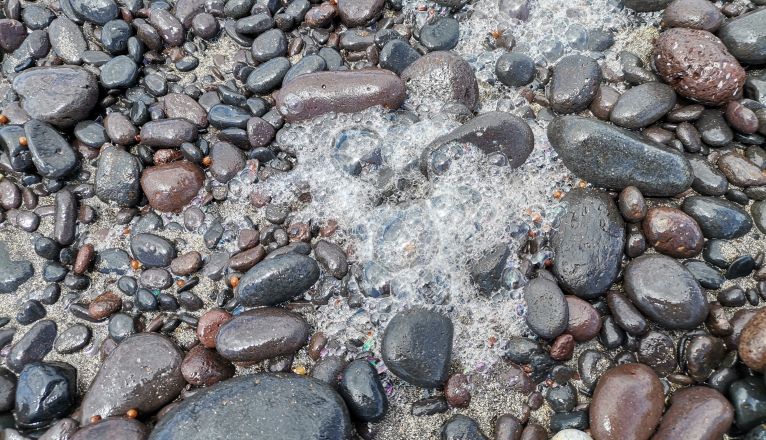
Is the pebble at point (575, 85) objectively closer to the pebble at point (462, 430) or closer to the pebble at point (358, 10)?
the pebble at point (358, 10)

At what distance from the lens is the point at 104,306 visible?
3.46 meters

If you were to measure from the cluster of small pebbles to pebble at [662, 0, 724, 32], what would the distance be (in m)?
→ 0.01

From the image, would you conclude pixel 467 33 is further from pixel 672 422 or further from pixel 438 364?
pixel 672 422

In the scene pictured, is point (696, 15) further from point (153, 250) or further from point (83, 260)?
point (83, 260)

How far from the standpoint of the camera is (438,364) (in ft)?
10.3

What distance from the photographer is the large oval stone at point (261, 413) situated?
285 cm

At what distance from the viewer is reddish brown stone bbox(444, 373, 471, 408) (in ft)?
10.5

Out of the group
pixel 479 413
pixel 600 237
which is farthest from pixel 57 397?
pixel 600 237

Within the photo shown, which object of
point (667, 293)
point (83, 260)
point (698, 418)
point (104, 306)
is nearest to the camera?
point (698, 418)

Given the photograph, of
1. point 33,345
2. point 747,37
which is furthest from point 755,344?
point 33,345

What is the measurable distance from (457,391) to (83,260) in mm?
2631

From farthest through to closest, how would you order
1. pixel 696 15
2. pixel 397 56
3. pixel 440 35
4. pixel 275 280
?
pixel 440 35, pixel 397 56, pixel 696 15, pixel 275 280

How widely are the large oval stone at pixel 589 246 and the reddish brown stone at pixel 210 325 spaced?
2.18 m

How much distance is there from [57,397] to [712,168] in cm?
449
